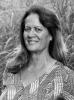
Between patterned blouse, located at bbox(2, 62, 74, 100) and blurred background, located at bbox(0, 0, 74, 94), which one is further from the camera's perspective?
blurred background, located at bbox(0, 0, 74, 94)

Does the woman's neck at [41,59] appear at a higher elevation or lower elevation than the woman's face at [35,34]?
lower

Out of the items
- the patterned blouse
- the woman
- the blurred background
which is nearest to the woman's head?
the woman

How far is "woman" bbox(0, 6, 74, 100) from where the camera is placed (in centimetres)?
194

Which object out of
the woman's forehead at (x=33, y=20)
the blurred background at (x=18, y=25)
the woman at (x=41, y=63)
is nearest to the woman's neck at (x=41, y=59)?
the woman at (x=41, y=63)

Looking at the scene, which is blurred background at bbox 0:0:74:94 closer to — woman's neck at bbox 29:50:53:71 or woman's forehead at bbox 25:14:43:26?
woman's neck at bbox 29:50:53:71

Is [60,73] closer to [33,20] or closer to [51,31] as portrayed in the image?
[51,31]

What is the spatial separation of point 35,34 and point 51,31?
126 millimetres

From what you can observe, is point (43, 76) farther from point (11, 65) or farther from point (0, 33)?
point (0, 33)

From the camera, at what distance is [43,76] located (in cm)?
200

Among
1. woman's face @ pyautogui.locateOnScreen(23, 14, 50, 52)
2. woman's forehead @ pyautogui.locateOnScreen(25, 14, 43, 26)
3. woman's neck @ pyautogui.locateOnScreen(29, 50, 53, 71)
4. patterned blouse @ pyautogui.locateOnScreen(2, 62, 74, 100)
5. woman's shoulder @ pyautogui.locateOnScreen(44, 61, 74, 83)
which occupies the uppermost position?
woman's forehead @ pyautogui.locateOnScreen(25, 14, 43, 26)

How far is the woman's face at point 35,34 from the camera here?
1979mm

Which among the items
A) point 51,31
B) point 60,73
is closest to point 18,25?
point 51,31

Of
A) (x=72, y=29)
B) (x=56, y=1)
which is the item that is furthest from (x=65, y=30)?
(x=56, y=1)

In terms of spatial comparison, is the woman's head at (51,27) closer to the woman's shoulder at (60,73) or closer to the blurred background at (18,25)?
the woman's shoulder at (60,73)
